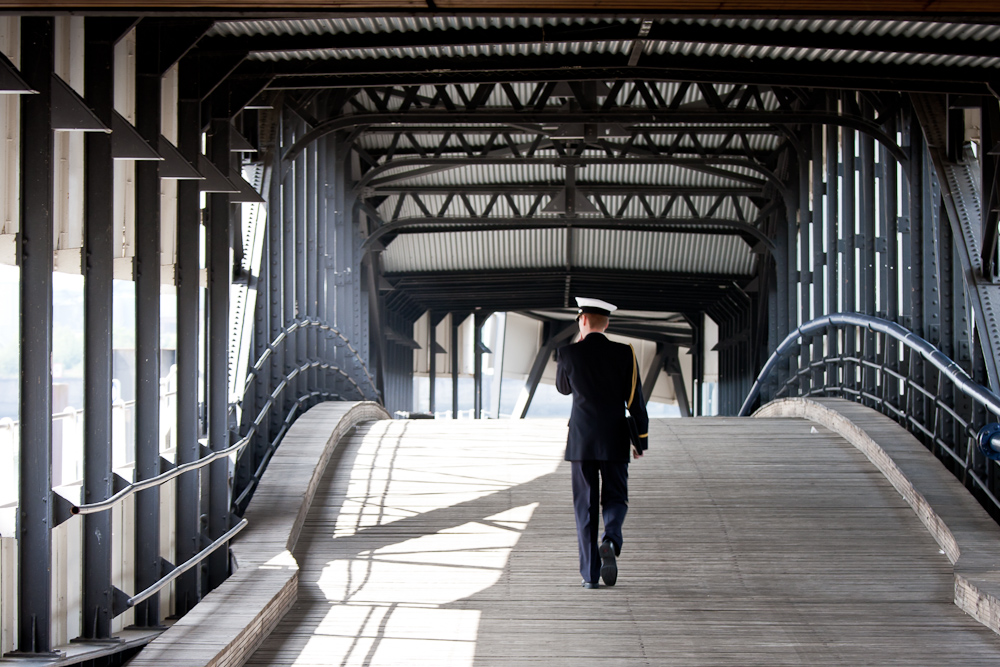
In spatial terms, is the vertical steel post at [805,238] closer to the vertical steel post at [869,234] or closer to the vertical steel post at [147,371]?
the vertical steel post at [869,234]

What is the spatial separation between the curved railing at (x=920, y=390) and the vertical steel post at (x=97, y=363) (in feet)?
18.1

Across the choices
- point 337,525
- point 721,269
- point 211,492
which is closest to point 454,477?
point 337,525

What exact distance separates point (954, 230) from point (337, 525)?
5.97 meters

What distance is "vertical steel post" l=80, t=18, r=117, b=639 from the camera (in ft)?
18.4

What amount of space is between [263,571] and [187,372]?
1525mm

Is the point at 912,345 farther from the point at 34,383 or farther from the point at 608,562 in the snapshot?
the point at 34,383

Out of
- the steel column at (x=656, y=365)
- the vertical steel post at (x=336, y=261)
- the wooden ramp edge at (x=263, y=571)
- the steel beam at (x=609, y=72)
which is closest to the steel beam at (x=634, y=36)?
the steel beam at (x=609, y=72)

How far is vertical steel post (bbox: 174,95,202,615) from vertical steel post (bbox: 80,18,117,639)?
1420 millimetres

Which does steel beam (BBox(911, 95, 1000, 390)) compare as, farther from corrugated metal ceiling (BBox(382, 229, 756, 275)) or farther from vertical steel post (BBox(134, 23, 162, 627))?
corrugated metal ceiling (BBox(382, 229, 756, 275))

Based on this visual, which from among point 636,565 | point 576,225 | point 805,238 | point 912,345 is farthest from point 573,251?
point 636,565

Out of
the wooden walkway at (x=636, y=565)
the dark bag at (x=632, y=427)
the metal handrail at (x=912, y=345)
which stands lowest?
the wooden walkway at (x=636, y=565)

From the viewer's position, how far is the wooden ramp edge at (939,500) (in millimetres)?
6238

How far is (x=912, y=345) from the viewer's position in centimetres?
968

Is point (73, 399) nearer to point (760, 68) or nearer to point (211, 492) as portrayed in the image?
point (211, 492)
